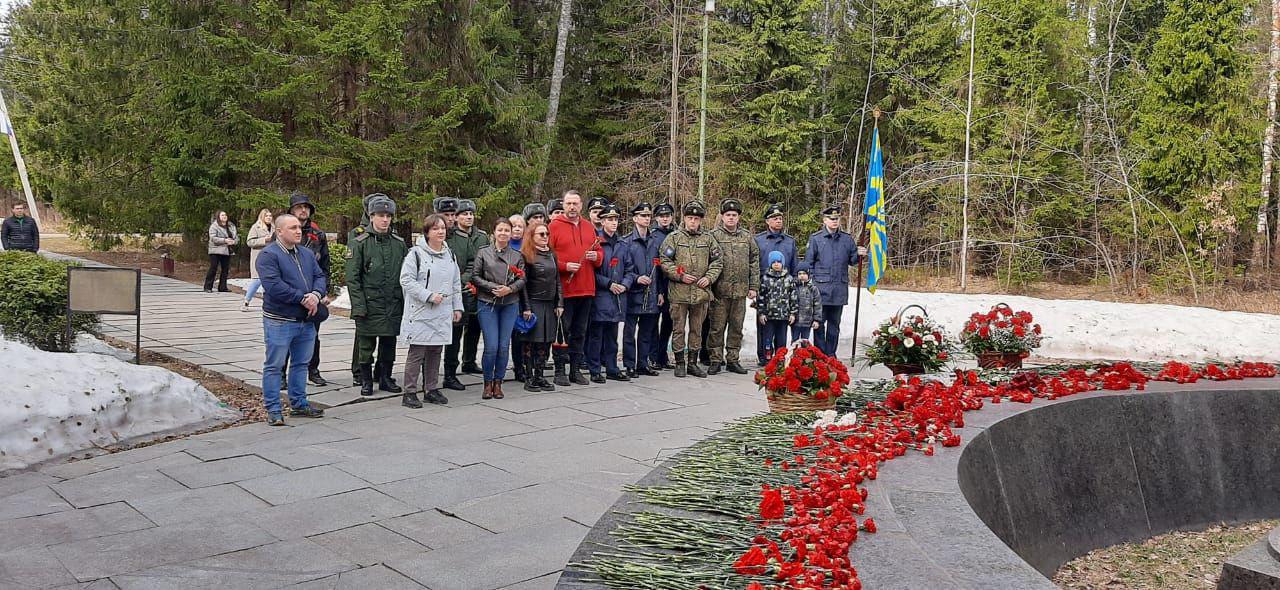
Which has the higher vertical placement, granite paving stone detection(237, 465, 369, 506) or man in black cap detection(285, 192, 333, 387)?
man in black cap detection(285, 192, 333, 387)

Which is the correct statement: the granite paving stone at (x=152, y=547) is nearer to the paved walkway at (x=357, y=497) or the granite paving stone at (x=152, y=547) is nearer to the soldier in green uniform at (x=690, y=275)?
the paved walkway at (x=357, y=497)

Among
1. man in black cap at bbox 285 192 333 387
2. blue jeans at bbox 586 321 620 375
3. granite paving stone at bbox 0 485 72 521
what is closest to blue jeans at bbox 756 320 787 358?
blue jeans at bbox 586 321 620 375

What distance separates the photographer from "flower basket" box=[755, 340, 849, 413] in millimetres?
5496

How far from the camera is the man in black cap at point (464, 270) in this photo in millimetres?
8750

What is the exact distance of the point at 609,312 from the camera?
933cm

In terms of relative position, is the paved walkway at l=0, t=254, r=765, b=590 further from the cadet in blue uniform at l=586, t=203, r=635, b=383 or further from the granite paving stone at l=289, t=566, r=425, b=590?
the cadet in blue uniform at l=586, t=203, r=635, b=383

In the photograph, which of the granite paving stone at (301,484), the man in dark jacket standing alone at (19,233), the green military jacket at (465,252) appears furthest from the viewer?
the man in dark jacket standing alone at (19,233)

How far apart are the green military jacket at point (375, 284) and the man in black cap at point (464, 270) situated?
1.80ft

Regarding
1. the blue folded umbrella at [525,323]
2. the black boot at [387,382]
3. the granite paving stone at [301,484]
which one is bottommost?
the granite paving stone at [301,484]

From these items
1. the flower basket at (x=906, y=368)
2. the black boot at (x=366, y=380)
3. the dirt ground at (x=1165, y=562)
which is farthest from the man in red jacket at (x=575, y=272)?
the dirt ground at (x=1165, y=562)

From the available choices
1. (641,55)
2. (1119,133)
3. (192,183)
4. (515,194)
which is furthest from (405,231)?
(1119,133)

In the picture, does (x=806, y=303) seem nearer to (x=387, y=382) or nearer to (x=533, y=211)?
(x=533, y=211)

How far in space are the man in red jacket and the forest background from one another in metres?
12.0

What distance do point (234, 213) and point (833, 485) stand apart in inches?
788
